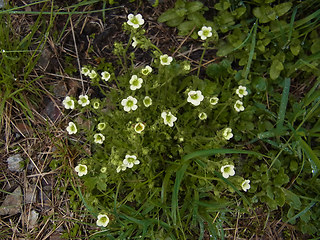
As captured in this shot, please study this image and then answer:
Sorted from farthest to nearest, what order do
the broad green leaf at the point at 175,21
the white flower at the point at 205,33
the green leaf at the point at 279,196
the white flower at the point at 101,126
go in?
the broad green leaf at the point at 175,21, the green leaf at the point at 279,196, the white flower at the point at 205,33, the white flower at the point at 101,126

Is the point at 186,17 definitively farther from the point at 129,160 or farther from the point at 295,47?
the point at 129,160

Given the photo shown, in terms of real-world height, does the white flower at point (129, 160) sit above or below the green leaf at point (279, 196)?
above

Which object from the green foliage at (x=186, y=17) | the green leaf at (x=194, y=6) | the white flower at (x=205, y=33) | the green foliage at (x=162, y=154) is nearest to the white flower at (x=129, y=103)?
the green foliage at (x=162, y=154)

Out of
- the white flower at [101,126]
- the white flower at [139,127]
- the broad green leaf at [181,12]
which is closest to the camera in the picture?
the white flower at [139,127]

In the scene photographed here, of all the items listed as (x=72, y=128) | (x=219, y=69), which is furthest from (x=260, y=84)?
(x=72, y=128)

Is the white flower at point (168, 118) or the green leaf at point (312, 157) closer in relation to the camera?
the white flower at point (168, 118)

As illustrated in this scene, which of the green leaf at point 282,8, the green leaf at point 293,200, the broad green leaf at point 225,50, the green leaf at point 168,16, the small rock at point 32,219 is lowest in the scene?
the small rock at point 32,219

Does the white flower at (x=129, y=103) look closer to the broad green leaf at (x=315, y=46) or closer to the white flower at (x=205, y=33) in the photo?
the white flower at (x=205, y=33)
